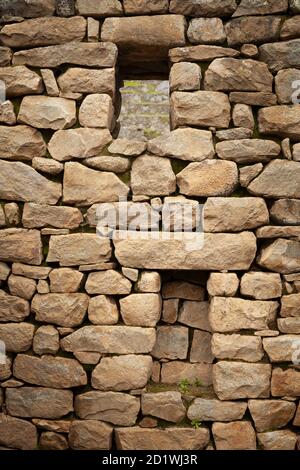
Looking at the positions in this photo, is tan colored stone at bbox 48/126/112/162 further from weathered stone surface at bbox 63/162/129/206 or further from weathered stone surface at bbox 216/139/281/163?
weathered stone surface at bbox 216/139/281/163

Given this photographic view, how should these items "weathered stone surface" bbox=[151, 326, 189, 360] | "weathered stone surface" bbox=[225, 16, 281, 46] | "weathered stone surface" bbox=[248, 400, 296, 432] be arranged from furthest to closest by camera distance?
"weathered stone surface" bbox=[151, 326, 189, 360], "weathered stone surface" bbox=[225, 16, 281, 46], "weathered stone surface" bbox=[248, 400, 296, 432]

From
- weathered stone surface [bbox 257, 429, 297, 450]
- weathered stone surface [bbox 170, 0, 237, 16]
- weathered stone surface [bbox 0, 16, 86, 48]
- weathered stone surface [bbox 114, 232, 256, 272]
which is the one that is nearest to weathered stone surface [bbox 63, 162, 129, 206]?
weathered stone surface [bbox 114, 232, 256, 272]

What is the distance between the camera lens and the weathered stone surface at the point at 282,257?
2.89 meters

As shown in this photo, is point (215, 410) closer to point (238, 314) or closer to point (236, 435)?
point (236, 435)

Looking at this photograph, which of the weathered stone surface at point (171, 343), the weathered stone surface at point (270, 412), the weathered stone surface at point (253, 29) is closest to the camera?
the weathered stone surface at point (270, 412)

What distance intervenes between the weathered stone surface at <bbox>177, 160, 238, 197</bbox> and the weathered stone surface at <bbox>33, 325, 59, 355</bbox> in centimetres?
145

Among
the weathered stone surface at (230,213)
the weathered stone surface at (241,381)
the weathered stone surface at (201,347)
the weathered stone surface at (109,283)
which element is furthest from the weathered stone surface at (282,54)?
the weathered stone surface at (241,381)

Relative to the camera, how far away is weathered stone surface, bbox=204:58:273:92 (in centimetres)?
296

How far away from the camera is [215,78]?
2.96m

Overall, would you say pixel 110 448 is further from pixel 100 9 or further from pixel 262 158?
pixel 100 9

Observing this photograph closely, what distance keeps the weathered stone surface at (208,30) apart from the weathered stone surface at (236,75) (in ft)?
0.57

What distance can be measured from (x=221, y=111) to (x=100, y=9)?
121cm

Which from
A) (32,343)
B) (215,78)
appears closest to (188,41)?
(215,78)

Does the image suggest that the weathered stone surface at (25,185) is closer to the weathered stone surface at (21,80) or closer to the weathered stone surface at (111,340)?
the weathered stone surface at (21,80)
